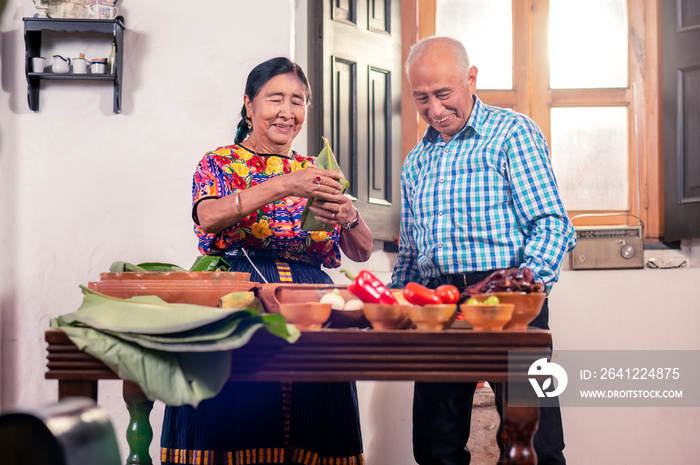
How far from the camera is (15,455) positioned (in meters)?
0.87

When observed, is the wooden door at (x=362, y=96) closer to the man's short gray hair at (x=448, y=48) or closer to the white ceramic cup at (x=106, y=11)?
the white ceramic cup at (x=106, y=11)

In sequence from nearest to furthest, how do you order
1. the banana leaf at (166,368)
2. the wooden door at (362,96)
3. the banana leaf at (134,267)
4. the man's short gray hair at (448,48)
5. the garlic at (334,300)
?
1. the banana leaf at (166,368)
2. the garlic at (334,300)
3. the banana leaf at (134,267)
4. the man's short gray hair at (448,48)
5. the wooden door at (362,96)

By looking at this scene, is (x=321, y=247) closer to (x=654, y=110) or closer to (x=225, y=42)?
(x=225, y=42)

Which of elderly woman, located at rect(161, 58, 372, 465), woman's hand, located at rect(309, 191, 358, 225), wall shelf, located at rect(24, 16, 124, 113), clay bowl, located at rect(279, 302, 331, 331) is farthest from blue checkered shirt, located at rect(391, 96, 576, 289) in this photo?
wall shelf, located at rect(24, 16, 124, 113)

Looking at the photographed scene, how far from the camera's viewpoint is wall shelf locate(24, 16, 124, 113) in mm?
2934

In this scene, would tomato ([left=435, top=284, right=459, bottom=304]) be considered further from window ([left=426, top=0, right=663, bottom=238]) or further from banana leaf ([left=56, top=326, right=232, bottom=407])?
window ([left=426, top=0, right=663, bottom=238])

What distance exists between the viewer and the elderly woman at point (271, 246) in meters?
1.83

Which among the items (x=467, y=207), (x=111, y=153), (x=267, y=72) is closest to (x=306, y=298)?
(x=467, y=207)

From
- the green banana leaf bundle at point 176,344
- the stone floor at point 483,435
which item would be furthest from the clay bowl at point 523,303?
the stone floor at point 483,435

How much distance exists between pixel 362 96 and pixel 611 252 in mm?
1473

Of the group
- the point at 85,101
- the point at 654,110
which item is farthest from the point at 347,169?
the point at 654,110

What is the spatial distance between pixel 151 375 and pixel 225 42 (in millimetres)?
2274

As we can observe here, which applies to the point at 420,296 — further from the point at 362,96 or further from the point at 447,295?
the point at 362,96

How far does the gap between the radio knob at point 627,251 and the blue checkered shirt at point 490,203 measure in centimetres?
162
